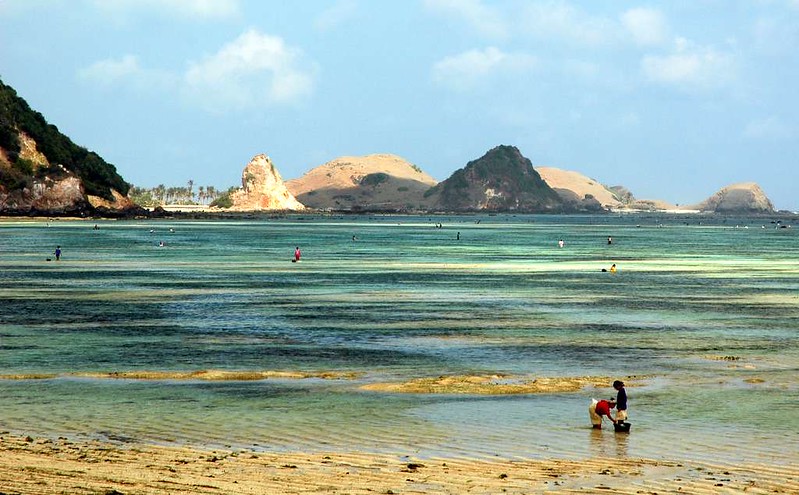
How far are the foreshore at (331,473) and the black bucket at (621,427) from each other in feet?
9.85

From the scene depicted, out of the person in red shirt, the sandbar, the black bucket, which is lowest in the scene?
the sandbar

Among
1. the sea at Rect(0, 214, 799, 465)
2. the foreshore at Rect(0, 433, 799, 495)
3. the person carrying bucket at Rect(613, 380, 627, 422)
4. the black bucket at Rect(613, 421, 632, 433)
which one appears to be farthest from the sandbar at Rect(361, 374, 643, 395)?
the foreshore at Rect(0, 433, 799, 495)

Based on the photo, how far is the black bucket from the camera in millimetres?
24281

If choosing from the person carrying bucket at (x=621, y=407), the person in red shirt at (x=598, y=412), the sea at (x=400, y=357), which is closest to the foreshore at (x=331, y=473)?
the sea at (x=400, y=357)

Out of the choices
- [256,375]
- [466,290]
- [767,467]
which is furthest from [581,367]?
[466,290]

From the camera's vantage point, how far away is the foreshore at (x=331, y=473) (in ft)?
58.6

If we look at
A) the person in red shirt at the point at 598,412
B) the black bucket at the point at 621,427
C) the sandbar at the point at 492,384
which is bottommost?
the sandbar at the point at 492,384

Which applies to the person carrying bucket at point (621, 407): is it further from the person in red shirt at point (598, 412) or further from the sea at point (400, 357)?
the sea at point (400, 357)

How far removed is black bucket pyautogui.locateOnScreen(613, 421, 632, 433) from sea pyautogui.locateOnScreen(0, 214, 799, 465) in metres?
0.32

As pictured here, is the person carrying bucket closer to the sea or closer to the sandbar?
the sea

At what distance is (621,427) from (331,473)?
7886 mm

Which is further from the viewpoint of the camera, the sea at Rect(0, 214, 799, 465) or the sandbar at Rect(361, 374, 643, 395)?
the sandbar at Rect(361, 374, 643, 395)

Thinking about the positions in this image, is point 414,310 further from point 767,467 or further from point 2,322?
point 767,467

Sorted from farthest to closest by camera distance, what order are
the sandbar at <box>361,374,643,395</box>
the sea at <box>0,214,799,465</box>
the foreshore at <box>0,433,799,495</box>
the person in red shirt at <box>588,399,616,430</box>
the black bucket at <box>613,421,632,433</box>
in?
1. the sandbar at <box>361,374,643,395</box>
2. the person in red shirt at <box>588,399,616,430</box>
3. the black bucket at <box>613,421,632,433</box>
4. the sea at <box>0,214,799,465</box>
5. the foreshore at <box>0,433,799,495</box>
